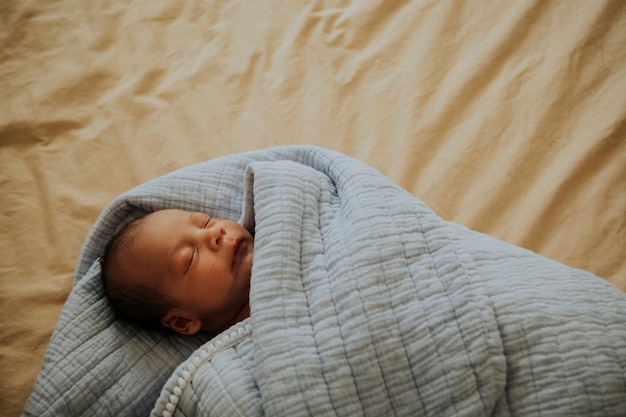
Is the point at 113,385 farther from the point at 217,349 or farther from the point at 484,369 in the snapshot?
the point at 484,369

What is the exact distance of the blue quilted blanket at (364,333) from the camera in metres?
0.68

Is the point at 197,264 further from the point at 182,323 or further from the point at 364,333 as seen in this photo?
the point at 364,333

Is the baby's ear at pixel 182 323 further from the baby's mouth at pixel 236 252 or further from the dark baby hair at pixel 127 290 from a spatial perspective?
the baby's mouth at pixel 236 252

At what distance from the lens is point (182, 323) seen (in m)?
0.90

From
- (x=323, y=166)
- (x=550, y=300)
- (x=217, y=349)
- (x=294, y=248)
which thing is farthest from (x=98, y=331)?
(x=550, y=300)

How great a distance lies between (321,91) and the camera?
3.92 ft

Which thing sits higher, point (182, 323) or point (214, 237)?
point (214, 237)

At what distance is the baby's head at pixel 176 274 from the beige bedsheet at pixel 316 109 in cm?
23

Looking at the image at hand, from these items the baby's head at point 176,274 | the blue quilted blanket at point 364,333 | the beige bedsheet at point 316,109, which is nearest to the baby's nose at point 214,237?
the baby's head at point 176,274

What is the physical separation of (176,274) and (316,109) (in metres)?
0.53

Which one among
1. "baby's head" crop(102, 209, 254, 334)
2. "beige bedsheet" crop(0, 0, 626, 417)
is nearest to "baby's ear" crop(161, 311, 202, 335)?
"baby's head" crop(102, 209, 254, 334)

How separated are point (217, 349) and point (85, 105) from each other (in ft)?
2.55

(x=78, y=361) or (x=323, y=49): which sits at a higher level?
(x=323, y=49)

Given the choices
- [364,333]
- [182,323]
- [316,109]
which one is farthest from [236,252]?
[316,109]
